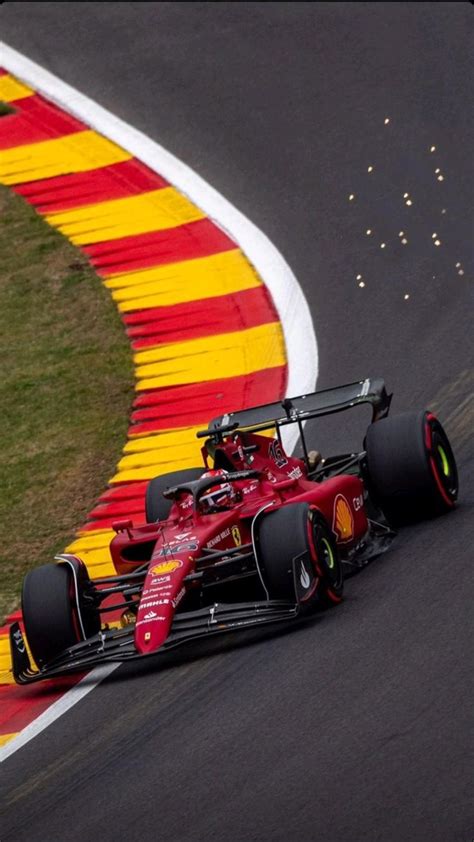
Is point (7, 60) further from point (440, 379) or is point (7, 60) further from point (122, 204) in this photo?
point (440, 379)

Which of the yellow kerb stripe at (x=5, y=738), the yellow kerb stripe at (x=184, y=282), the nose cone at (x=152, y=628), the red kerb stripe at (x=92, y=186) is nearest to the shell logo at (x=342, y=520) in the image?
the nose cone at (x=152, y=628)

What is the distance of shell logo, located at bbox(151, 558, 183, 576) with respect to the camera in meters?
8.75

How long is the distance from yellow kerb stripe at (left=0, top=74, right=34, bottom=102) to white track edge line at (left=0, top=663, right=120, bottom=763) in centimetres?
1025

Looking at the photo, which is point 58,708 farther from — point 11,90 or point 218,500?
point 11,90

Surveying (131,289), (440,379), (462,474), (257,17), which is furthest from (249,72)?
(462,474)

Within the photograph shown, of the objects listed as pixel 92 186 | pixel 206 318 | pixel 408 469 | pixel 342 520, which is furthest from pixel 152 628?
pixel 92 186

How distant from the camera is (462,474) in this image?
10.4 meters

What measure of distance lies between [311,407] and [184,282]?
4.28m

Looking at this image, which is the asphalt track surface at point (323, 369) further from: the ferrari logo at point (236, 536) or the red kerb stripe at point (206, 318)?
the ferrari logo at point (236, 536)

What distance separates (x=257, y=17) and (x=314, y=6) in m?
0.67

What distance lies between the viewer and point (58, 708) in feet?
28.6

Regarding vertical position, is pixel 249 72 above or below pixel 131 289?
above

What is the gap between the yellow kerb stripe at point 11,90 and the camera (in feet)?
59.2

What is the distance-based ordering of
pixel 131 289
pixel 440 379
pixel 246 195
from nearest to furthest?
1. pixel 440 379
2. pixel 131 289
3. pixel 246 195
